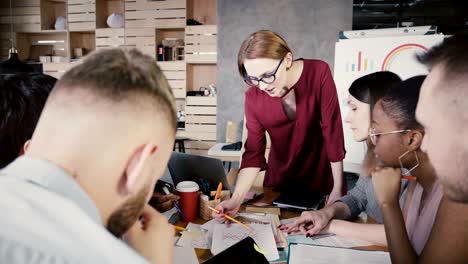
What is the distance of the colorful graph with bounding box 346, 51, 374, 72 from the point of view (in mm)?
3355

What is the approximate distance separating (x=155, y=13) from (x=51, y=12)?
5.57 feet

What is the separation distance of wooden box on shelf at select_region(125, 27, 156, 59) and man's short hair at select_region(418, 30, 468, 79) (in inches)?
166

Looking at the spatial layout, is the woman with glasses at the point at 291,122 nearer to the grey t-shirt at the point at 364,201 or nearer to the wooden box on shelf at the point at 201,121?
the grey t-shirt at the point at 364,201

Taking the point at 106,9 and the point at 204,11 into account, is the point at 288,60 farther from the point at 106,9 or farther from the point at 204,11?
the point at 106,9

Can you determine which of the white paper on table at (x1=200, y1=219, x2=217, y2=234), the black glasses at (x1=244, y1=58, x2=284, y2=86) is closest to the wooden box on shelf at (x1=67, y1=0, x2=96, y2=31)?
the black glasses at (x1=244, y1=58, x2=284, y2=86)

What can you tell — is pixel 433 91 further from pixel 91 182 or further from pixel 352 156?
pixel 352 156

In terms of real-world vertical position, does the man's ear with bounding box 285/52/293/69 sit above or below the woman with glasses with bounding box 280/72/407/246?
above

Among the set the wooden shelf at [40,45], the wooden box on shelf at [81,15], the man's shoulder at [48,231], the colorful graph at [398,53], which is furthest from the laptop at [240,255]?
the wooden shelf at [40,45]

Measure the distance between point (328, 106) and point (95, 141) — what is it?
1.45m

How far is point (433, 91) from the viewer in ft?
2.50

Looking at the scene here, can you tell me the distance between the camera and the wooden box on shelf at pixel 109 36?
15.5 ft

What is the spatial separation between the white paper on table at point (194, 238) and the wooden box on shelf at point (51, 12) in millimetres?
4703

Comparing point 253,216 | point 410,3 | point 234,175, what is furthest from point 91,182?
point 410,3

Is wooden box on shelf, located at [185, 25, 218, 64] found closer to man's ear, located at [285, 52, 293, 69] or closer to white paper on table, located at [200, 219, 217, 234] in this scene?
man's ear, located at [285, 52, 293, 69]
